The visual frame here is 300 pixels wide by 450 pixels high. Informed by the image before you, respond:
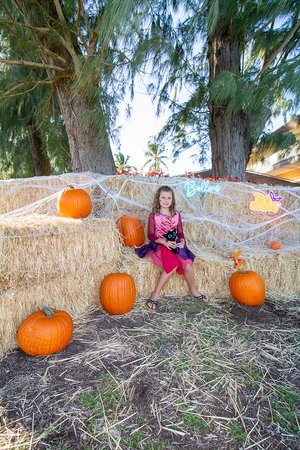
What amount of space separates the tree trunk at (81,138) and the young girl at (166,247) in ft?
4.36

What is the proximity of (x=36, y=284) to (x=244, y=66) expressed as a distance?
17.3ft

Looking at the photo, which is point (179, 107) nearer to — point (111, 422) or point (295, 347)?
point (295, 347)

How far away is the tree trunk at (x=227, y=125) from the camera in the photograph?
448 cm

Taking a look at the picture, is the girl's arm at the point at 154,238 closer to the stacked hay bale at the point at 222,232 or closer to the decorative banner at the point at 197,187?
the stacked hay bale at the point at 222,232

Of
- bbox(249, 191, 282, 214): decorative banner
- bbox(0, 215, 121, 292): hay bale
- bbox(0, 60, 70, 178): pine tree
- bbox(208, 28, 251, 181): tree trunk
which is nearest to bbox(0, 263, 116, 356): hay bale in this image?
bbox(0, 215, 121, 292): hay bale

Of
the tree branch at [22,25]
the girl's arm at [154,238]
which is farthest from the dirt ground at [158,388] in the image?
the tree branch at [22,25]

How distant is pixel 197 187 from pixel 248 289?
144 cm

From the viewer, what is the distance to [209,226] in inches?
138

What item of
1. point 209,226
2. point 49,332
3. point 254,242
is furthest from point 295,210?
point 49,332

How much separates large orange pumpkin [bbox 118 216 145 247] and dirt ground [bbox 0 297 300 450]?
95cm

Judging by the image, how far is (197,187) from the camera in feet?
11.2

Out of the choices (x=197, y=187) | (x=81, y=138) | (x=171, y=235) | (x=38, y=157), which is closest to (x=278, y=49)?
(x=197, y=187)

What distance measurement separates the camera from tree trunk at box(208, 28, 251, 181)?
4.48m

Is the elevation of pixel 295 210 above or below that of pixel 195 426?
above
